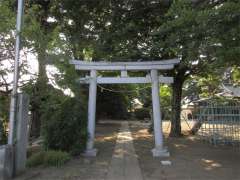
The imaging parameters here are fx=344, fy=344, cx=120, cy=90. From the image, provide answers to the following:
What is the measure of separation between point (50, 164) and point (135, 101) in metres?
45.0

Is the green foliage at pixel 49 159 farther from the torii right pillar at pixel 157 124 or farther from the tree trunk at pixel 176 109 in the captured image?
the tree trunk at pixel 176 109

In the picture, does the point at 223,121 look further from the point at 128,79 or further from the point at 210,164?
the point at 210,164

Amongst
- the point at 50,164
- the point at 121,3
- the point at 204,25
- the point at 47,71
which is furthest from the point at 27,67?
the point at 121,3

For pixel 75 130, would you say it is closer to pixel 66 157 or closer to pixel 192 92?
pixel 66 157

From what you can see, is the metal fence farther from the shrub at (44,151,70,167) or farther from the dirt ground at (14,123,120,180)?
the shrub at (44,151,70,167)

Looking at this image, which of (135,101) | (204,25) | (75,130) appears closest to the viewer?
(204,25)

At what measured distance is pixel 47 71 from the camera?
34.2 feet

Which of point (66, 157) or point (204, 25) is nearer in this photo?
point (204, 25)


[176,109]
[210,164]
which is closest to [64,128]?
[210,164]

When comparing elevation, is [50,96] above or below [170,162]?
above

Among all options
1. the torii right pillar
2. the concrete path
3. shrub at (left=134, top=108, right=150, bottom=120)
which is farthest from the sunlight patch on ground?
shrub at (left=134, top=108, right=150, bottom=120)

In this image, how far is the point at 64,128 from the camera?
1193cm

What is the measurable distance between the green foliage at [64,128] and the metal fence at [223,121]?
646cm

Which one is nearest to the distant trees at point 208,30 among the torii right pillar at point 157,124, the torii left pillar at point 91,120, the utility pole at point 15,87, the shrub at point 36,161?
the torii right pillar at point 157,124
